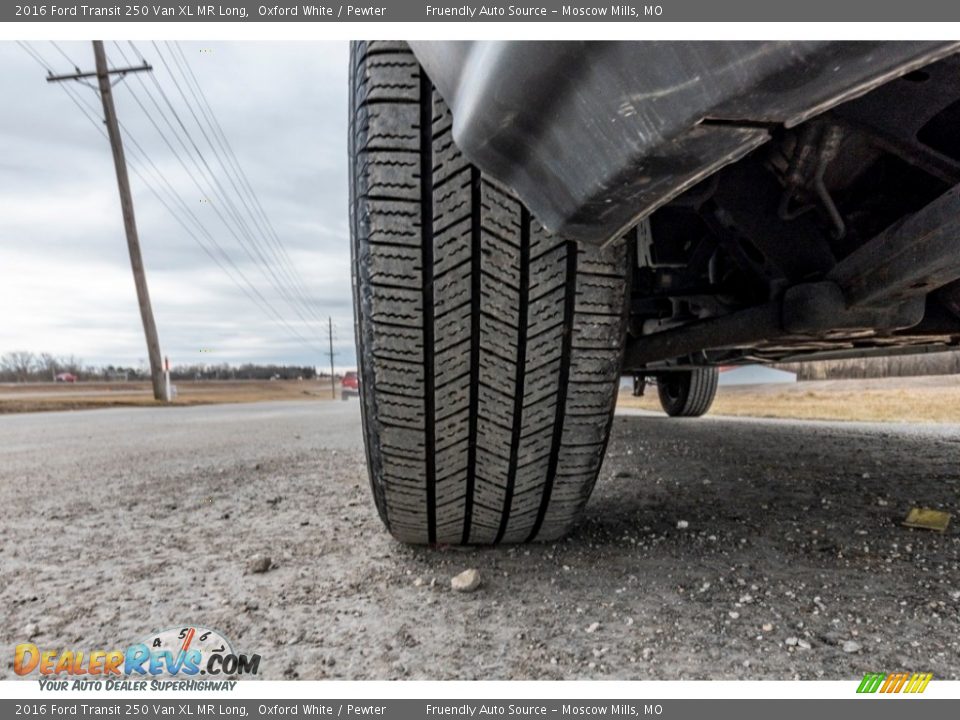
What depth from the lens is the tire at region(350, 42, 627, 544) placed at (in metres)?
0.85

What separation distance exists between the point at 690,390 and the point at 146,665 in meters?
3.95

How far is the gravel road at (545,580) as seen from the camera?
2.45 ft

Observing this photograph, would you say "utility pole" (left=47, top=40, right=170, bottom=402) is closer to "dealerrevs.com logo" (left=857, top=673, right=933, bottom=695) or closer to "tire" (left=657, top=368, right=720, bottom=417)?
"tire" (left=657, top=368, right=720, bottom=417)

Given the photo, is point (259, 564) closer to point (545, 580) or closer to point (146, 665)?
point (146, 665)

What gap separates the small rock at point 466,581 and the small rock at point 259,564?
0.39 meters

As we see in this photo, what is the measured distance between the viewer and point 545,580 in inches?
39.3

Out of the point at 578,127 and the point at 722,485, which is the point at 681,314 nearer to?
the point at 722,485

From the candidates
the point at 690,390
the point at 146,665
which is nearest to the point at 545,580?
the point at 146,665

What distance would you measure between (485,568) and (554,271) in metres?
0.58

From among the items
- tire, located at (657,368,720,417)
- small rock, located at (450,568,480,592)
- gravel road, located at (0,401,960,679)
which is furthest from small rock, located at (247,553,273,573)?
tire, located at (657,368,720,417)

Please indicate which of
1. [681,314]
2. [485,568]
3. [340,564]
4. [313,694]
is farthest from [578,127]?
[681,314]

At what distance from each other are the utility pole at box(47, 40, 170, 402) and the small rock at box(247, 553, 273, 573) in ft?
36.8

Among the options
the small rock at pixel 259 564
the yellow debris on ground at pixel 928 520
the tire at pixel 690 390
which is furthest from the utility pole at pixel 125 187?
the yellow debris on ground at pixel 928 520

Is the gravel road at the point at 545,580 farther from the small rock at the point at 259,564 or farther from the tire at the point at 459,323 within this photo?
the tire at the point at 459,323
